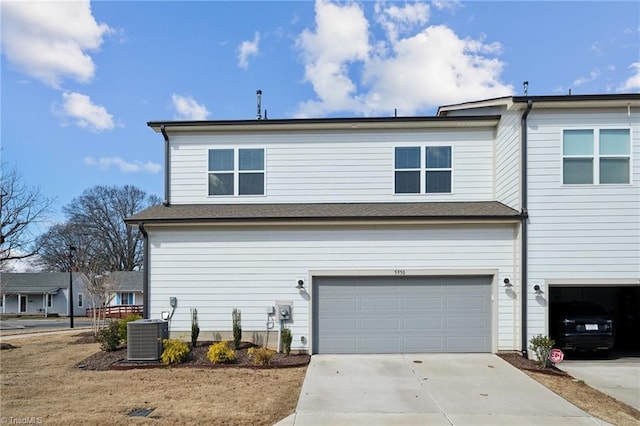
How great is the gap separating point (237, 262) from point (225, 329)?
173 centimetres

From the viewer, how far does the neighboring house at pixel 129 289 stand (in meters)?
35.9

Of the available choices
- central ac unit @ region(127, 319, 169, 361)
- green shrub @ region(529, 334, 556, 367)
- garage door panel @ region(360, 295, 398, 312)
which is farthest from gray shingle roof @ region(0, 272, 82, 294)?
green shrub @ region(529, 334, 556, 367)

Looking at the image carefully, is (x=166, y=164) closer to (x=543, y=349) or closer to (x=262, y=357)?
(x=262, y=357)

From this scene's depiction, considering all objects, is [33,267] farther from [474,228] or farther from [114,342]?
[474,228]

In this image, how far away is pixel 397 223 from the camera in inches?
395

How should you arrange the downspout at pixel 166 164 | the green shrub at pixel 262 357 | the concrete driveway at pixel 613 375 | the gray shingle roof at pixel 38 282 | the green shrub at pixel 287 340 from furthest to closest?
1. the gray shingle roof at pixel 38 282
2. the downspout at pixel 166 164
3. the green shrub at pixel 287 340
4. the green shrub at pixel 262 357
5. the concrete driveway at pixel 613 375

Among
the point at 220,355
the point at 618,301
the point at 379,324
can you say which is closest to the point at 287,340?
the point at 220,355

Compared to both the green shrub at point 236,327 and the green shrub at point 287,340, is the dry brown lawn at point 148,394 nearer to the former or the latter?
the green shrub at point 287,340

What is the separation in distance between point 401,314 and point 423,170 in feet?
13.5

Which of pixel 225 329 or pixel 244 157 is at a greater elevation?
pixel 244 157

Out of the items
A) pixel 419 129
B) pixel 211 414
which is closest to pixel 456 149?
pixel 419 129

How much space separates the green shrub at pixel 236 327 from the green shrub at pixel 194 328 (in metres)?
0.91

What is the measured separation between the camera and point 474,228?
1000cm

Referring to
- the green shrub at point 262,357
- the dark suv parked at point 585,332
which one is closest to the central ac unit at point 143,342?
the green shrub at point 262,357
